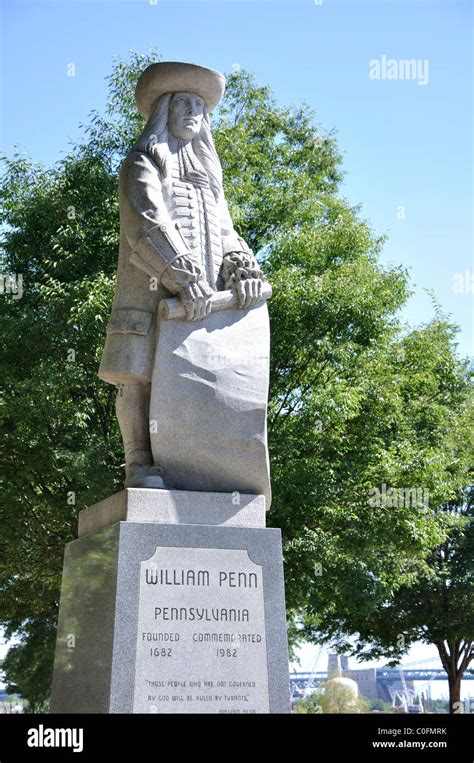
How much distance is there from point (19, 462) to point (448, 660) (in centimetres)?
1586

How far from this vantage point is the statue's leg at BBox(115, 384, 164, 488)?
7215 mm

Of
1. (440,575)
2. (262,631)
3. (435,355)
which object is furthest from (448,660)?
(262,631)

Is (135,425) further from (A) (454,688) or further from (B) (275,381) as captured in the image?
(A) (454,688)

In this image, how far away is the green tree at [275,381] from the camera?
15000 mm

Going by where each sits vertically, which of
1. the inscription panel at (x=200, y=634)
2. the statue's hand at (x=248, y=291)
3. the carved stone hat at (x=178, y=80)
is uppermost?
the carved stone hat at (x=178, y=80)

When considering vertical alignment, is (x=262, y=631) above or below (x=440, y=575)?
below

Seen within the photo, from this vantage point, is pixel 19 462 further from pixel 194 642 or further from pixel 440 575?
pixel 440 575

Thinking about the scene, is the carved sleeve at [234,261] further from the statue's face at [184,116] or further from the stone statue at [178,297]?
the statue's face at [184,116]

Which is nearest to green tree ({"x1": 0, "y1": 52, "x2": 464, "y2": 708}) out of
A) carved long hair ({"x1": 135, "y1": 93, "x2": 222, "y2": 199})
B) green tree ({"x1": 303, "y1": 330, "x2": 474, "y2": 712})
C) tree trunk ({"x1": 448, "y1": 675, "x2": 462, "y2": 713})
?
green tree ({"x1": 303, "y1": 330, "x2": 474, "y2": 712})

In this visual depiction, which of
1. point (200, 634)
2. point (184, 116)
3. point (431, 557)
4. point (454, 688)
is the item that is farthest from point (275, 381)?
point (454, 688)

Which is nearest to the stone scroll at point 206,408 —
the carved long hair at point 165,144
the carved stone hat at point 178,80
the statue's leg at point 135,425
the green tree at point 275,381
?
the statue's leg at point 135,425

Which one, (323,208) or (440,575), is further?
(440,575)

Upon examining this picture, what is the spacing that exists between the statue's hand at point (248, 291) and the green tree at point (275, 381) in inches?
274
